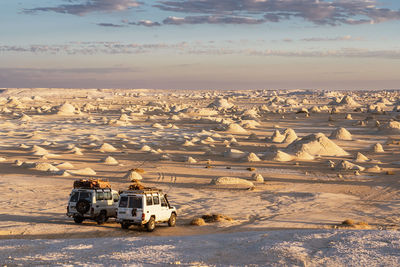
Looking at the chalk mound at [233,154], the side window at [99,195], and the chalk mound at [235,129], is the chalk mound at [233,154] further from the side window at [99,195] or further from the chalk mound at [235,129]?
the side window at [99,195]

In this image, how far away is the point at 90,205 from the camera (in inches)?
916

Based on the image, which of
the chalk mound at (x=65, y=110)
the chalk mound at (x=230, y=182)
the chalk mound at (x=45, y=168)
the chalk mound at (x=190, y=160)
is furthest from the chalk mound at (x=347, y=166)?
the chalk mound at (x=65, y=110)

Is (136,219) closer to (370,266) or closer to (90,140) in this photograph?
(370,266)

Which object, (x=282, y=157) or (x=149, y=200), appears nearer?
(x=149, y=200)

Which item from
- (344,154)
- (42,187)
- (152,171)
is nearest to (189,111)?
(344,154)

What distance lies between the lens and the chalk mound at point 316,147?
161 ft

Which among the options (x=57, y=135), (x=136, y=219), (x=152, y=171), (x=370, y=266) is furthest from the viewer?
(x=57, y=135)

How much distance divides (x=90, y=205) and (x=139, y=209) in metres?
2.85

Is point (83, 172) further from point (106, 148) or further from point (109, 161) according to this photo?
point (106, 148)

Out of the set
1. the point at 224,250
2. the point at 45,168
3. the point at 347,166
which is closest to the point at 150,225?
the point at 224,250

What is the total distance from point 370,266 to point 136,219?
10001 millimetres

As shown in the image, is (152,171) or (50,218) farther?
(152,171)

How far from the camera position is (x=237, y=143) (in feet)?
202

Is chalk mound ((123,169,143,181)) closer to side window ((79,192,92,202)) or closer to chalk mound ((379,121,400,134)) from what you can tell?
side window ((79,192,92,202))
